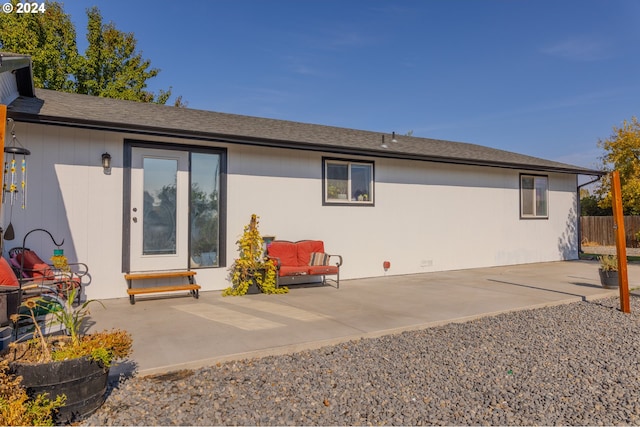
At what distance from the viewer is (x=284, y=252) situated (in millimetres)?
7172

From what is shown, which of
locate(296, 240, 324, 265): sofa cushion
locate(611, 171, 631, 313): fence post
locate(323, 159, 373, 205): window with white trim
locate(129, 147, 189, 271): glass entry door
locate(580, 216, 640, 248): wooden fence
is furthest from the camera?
locate(580, 216, 640, 248): wooden fence

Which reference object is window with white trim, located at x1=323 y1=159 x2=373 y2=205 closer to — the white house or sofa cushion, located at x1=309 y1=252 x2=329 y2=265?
the white house

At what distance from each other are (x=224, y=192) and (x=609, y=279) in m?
6.77

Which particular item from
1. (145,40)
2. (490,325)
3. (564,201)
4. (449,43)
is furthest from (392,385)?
(145,40)

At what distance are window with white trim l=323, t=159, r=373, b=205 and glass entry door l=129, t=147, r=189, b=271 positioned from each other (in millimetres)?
2775

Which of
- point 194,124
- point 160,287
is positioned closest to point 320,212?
point 194,124

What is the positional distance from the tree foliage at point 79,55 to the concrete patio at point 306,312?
539 inches

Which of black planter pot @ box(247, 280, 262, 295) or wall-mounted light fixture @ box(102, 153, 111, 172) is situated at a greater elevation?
wall-mounted light fixture @ box(102, 153, 111, 172)

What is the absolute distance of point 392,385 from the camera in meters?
2.92

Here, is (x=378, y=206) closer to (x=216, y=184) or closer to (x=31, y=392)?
(x=216, y=184)

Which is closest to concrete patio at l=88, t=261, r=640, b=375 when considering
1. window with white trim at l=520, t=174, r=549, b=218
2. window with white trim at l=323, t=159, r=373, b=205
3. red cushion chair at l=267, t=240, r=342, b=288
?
red cushion chair at l=267, t=240, r=342, b=288

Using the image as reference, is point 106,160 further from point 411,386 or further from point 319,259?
point 411,386

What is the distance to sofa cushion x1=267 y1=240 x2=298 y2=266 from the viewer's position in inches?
281

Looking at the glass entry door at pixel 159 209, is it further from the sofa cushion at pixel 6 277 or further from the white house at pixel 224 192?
the sofa cushion at pixel 6 277
